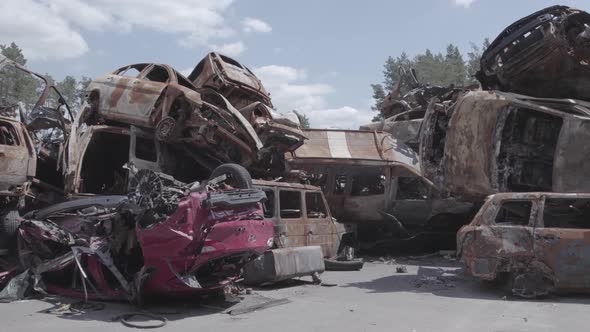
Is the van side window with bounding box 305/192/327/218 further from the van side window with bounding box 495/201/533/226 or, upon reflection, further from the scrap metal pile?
the van side window with bounding box 495/201/533/226

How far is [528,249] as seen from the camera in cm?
693

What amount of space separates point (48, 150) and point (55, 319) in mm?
4967

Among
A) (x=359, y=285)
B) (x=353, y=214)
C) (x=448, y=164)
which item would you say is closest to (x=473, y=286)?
(x=359, y=285)

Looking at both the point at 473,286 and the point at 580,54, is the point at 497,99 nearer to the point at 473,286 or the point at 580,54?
the point at 580,54

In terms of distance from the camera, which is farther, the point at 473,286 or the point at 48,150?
the point at 48,150

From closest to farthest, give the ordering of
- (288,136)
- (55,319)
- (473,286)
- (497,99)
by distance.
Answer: (55,319), (473,286), (497,99), (288,136)

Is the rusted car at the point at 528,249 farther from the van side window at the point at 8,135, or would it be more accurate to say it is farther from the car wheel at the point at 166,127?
the van side window at the point at 8,135

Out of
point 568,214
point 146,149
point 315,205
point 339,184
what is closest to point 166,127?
point 146,149

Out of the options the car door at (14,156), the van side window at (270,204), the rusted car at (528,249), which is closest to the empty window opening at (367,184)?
the van side window at (270,204)

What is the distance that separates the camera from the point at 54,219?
7.07m

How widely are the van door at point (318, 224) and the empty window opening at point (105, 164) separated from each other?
3.03m

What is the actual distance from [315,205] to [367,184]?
289 centimetres

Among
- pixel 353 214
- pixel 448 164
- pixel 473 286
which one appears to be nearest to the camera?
pixel 473 286

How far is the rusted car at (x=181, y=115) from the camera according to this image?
907 centimetres
